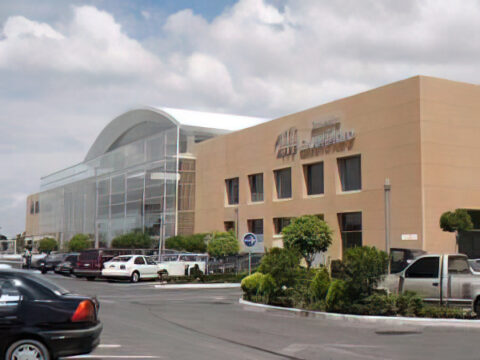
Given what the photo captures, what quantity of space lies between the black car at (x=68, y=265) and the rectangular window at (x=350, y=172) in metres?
19.0

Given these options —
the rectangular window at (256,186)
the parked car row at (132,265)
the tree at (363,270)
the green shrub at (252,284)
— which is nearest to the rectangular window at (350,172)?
the rectangular window at (256,186)

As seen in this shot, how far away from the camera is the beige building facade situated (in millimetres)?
34156

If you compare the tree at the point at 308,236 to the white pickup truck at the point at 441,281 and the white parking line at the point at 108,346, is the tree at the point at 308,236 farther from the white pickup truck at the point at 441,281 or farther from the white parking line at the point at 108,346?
the white parking line at the point at 108,346

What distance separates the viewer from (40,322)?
29.4ft

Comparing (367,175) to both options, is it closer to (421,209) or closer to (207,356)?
(421,209)

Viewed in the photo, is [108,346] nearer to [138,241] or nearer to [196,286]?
[196,286]

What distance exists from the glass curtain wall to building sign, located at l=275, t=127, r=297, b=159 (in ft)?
46.1

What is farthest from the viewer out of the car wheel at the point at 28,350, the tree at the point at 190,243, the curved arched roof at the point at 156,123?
the curved arched roof at the point at 156,123

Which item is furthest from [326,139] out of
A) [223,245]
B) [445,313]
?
[445,313]

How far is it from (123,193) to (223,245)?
2131 centimetres

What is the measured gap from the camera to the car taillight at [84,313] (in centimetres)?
912

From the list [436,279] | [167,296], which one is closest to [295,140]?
[167,296]

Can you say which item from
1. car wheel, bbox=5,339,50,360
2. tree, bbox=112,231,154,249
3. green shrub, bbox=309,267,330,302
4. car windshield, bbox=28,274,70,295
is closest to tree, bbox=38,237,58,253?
tree, bbox=112,231,154,249

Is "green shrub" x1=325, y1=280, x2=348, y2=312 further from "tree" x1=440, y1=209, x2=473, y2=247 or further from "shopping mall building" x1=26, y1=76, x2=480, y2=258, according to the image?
"shopping mall building" x1=26, y1=76, x2=480, y2=258
